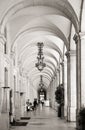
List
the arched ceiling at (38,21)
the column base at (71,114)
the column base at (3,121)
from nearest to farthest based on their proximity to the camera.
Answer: the column base at (3,121) < the arched ceiling at (38,21) < the column base at (71,114)

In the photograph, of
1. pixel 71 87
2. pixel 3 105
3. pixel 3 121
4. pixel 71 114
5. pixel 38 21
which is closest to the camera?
pixel 3 121

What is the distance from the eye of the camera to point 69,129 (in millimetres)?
17906

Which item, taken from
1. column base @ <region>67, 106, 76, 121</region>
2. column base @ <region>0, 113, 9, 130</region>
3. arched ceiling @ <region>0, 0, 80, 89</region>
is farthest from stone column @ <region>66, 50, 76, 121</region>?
column base @ <region>0, 113, 9, 130</region>

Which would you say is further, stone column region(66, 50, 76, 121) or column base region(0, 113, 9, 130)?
stone column region(66, 50, 76, 121)

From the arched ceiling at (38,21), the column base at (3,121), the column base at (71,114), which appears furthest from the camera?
the column base at (71,114)

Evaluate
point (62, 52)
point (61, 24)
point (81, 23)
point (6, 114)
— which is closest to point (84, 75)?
point (81, 23)

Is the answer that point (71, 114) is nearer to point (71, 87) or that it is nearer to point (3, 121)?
point (71, 87)

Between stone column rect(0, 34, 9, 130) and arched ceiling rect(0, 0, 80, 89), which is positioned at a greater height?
arched ceiling rect(0, 0, 80, 89)

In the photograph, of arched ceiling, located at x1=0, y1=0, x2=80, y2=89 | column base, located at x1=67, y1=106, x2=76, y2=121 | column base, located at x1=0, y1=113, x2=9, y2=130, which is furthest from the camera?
column base, located at x1=67, y1=106, x2=76, y2=121

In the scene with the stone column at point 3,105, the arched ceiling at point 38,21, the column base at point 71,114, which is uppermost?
the arched ceiling at point 38,21

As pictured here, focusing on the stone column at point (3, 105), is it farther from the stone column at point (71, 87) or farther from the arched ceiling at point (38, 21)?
the stone column at point (71, 87)

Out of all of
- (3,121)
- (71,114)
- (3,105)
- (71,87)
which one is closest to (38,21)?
(71,87)

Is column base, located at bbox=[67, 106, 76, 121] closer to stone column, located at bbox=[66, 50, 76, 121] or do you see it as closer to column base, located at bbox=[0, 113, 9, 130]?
stone column, located at bbox=[66, 50, 76, 121]

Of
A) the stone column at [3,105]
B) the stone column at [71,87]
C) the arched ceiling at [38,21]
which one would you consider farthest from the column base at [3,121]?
the stone column at [71,87]
